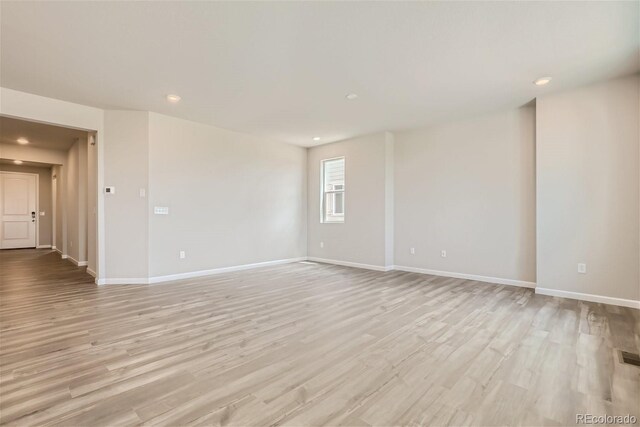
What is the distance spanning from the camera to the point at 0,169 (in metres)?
8.53

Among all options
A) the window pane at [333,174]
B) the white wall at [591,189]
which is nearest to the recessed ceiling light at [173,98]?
the window pane at [333,174]

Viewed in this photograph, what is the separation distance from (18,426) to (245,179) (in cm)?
478

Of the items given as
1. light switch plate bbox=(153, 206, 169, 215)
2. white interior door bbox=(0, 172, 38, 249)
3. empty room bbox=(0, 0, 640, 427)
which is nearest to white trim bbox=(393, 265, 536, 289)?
empty room bbox=(0, 0, 640, 427)

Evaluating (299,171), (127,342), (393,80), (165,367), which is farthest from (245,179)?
(165,367)

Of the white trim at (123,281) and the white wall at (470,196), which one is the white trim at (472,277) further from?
the white trim at (123,281)

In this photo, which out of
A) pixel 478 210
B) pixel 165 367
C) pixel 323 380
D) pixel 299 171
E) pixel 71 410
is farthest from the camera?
pixel 299 171

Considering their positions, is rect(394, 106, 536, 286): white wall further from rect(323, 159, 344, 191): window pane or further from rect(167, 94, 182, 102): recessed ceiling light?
rect(167, 94, 182, 102): recessed ceiling light

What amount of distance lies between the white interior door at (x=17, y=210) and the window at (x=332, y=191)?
9052 millimetres

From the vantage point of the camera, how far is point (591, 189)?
3666 millimetres

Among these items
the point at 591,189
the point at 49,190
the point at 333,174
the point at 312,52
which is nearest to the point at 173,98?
the point at 312,52

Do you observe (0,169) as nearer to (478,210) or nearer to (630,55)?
(478,210)

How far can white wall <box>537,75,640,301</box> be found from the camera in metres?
3.46

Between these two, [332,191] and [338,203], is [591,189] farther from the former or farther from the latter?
[332,191]

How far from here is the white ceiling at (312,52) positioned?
233cm
